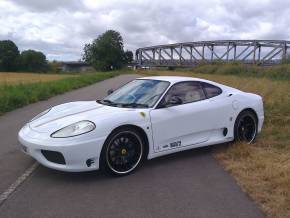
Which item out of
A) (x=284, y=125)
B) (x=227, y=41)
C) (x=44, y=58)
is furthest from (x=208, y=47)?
(x=284, y=125)

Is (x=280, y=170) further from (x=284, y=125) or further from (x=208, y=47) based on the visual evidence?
(x=208, y=47)

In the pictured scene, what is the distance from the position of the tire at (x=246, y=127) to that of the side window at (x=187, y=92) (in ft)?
2.92

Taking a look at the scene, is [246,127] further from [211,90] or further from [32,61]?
[32,61]

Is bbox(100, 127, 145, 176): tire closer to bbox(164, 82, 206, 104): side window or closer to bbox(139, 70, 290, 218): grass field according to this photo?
bbox(164, 82, 206, 104): side window

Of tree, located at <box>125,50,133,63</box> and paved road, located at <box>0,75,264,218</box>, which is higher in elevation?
paved road, located at <box>0,75,264,218</box>

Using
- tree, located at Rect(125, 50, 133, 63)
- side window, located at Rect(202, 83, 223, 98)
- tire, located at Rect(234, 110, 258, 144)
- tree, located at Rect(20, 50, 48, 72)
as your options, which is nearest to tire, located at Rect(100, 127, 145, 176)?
side window, located at Rect(202, 83, 223, 98)

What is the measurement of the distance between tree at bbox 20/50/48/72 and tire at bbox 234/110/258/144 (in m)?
114

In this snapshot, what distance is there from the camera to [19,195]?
4758 millimetres

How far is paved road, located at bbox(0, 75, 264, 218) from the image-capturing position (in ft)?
14.1

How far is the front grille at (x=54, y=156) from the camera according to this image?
523cm

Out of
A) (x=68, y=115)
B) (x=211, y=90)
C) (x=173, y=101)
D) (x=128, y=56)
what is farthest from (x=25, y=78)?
(x=128, y=56)

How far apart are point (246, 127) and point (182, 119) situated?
5.65 ft

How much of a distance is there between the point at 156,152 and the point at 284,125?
15.3 ft

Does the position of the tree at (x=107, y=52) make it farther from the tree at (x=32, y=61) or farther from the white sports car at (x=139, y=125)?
the white sports car at (x=139, y=125)
